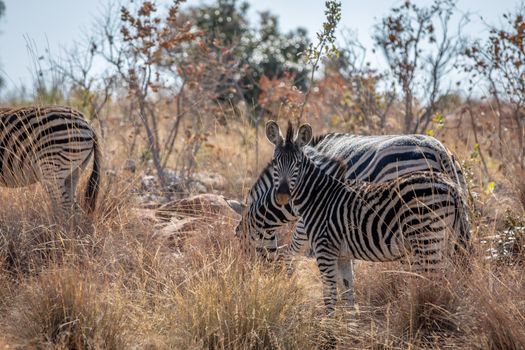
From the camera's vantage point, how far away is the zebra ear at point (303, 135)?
6.43m

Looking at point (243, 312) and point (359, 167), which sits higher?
point (359, 167)

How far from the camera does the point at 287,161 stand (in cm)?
632

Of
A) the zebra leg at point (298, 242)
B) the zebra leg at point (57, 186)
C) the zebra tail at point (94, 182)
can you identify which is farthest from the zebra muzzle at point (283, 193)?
the zebra leg at point (57, 186)

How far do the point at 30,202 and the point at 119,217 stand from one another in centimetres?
110

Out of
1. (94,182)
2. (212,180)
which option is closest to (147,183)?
(212,180)

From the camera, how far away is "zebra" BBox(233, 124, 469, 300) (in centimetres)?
634

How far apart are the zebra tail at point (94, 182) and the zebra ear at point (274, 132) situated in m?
2.21

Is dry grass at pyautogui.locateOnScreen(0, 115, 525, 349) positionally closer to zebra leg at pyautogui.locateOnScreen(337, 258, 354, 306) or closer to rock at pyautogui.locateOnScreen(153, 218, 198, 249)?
zebra leg at pyautogui.locateOnScreen(337, 258, 354, 306)

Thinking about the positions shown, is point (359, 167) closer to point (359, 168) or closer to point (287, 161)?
point (359, 168)

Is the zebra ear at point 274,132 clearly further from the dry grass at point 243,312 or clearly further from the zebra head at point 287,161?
the dry grass at point 243,312

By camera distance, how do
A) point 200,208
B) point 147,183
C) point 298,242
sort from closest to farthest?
1. point 298,242
2. point 200,208
3. point 147,183

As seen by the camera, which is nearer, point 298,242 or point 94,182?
point 298,242

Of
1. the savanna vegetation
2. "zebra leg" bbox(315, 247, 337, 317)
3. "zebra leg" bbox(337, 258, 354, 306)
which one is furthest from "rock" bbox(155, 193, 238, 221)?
"zebra leg" bbox(315, 247, 337, 317)

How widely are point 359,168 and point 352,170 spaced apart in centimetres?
9
